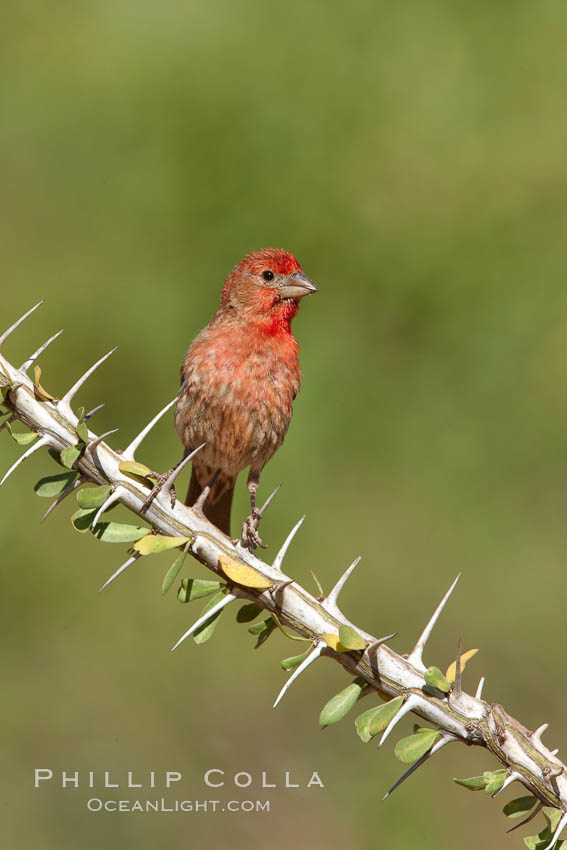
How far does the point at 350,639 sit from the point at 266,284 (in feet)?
7.07

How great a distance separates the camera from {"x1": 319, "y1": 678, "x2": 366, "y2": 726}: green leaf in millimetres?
2475

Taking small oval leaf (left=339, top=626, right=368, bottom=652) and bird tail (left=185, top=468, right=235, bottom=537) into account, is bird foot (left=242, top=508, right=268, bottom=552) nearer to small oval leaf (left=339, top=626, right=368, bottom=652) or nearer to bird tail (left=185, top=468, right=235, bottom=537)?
bird tail (left=185, top=468, right=235, bottom=537)

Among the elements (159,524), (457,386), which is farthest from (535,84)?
(159,524)

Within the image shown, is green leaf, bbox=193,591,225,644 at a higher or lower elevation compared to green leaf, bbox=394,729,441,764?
lower

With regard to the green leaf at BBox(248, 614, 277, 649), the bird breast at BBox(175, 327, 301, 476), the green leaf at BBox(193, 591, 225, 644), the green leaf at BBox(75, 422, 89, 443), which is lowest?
the green leaf at BBox(193, 591, 225, 644)

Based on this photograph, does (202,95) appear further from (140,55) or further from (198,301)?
(198,301)

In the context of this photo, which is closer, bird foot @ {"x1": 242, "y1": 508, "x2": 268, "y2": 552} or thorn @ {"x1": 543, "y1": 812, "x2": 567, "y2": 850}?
thorn @ {"x1": 543, "y1": 812, "x2": 567, "y2": 850}

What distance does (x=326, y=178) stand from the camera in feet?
26.2

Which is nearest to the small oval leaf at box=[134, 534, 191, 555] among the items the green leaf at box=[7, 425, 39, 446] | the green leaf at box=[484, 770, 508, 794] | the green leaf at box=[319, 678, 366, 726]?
the green leaf at box=[7, 425, 39, 446]

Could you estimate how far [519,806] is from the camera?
2.64 meters

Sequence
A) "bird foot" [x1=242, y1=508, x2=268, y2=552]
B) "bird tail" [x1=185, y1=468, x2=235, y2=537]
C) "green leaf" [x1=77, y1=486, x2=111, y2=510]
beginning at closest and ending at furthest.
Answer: "green leaf" [x1=77, y1=486, x2=111, y2=510] < "bird foot" [x1=242, y1=508, x2=268, y2=552] < "bird tail" [x1=185, y1=468, x2=235, y2=537]

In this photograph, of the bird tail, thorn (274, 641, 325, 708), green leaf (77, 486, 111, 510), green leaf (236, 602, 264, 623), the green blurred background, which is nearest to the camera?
thorn (274, 641, 325, 708)

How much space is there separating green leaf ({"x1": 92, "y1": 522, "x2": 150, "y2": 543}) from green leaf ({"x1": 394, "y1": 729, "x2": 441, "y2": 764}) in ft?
2.68

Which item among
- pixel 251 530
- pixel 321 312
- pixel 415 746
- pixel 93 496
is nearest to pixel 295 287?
pixel 251 530
